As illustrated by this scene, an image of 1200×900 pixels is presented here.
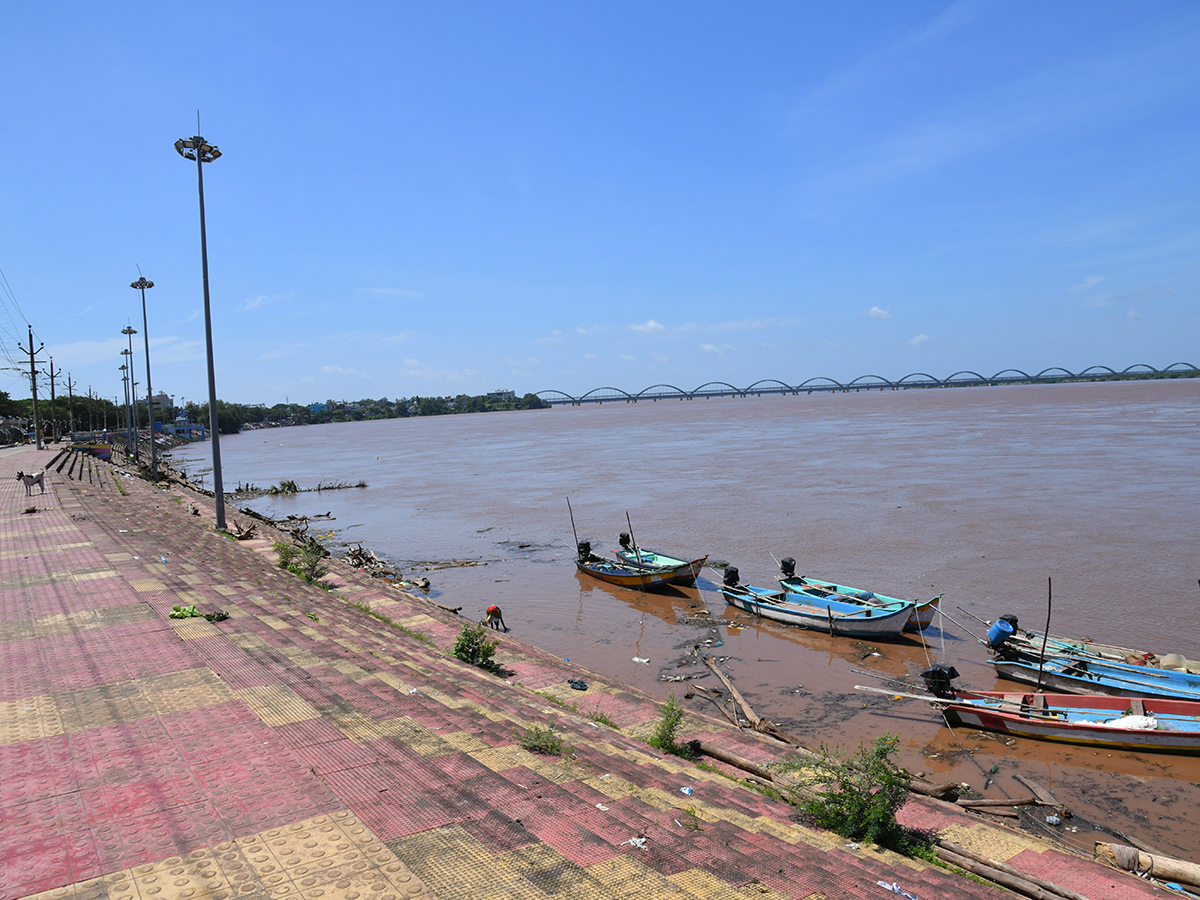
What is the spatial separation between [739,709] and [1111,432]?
216 feet

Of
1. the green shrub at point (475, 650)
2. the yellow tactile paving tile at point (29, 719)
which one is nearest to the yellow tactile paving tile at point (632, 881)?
the yellow tactile paving tile at point (29, 719)

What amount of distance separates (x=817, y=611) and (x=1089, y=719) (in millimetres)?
6853

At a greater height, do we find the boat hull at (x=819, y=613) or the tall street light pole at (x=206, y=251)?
the tall street light pole at (x=206, y=251)

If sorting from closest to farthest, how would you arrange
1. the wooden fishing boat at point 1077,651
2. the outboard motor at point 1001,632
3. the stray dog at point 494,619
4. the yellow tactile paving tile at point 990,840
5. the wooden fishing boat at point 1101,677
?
the yellow tactile paving tile at point 990,840 < the wooden fishing boat at point 1101,677 < the wooden fishing boat at point 1077,651 < the outboard motor at point 1001,632 < the stray dog at point 494,619

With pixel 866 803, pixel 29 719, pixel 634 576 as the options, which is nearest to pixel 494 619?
pixel 634 576

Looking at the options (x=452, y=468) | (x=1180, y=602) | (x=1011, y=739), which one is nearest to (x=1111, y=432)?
(x=1180, y=602)

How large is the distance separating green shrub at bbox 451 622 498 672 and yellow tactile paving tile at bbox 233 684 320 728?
3.85 metres

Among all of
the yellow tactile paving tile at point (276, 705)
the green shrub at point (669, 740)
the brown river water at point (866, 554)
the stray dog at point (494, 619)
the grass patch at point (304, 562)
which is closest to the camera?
the yellow tactile paving tile at point (276, 705)

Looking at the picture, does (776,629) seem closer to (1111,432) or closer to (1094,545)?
(1094,545)

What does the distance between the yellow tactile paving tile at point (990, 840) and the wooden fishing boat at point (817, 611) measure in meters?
9.04

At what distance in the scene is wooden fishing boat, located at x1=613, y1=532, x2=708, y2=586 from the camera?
2159 centimetres

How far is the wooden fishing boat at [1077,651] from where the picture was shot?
13.1 meters

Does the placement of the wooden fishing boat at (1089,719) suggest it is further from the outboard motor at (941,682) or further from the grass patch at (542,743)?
the grass patch at (542,743)

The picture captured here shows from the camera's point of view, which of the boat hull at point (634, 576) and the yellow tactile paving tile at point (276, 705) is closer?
the yellow tactile paving tile at point (276, 705)
